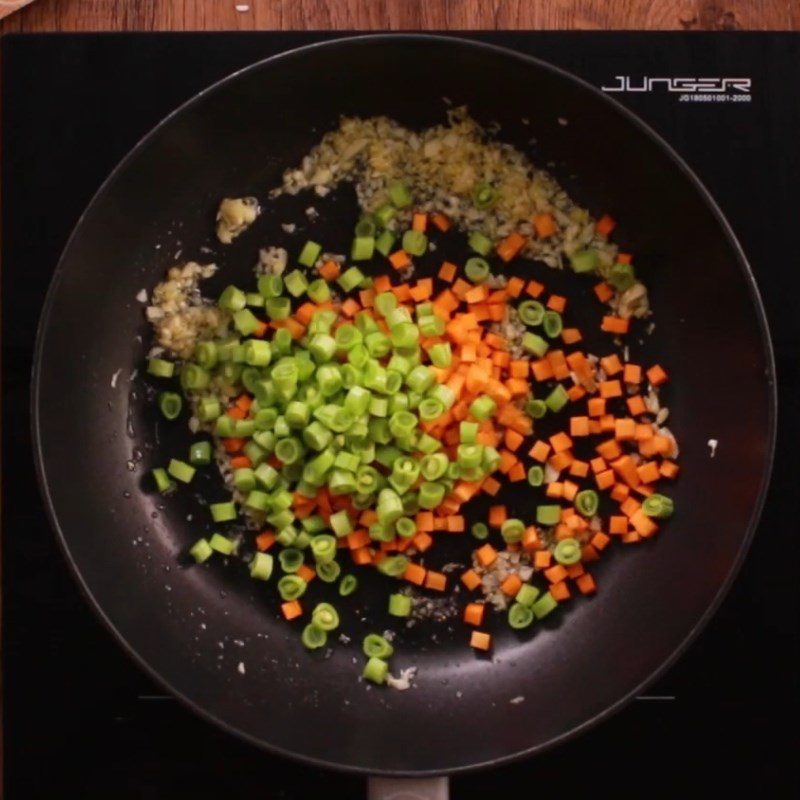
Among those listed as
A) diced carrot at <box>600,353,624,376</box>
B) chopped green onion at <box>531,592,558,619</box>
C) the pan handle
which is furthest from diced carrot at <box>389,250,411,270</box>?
the pan handle

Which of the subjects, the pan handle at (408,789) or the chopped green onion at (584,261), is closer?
the pan handle at (408,789)

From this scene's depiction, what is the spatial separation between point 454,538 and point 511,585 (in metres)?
0.11

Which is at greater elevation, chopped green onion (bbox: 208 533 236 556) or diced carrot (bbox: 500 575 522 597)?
chopped green onion (bbox: 208 533 236 556)

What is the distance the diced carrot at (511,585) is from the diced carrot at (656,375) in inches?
13.8

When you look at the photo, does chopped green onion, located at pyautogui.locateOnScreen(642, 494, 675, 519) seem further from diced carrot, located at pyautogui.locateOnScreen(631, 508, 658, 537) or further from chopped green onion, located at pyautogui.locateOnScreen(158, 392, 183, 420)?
chopped green onion, located at pyautogui.locateOnScreen(158, 392, 183, 420)

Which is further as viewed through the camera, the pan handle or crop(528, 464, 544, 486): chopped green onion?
crop(528, 464, 544, 486): chopped green onion

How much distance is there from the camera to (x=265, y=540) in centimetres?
184

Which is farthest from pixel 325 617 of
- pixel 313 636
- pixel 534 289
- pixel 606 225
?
pixel 606 225

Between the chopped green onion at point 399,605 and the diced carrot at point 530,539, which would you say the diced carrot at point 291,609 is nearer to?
the chopped green onion at point 399,605

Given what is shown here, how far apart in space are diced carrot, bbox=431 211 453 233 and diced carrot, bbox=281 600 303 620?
590 millimetres

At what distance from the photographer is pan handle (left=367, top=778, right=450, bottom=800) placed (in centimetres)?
172

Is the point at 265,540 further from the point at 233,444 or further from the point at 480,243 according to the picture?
the point at 480,243

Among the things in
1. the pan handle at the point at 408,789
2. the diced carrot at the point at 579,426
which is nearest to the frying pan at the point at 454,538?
the pan handle at the point at 408,789

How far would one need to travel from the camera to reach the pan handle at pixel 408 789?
1718 millimetres
